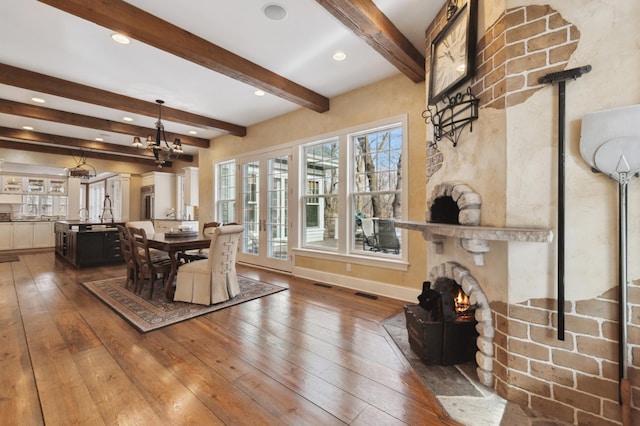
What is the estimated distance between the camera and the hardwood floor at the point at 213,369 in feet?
5.23

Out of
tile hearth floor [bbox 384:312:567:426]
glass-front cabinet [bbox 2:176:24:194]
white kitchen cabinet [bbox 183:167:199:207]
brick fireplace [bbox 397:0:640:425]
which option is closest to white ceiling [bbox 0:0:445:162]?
brick fireplace [bbox 397:0:640:425]

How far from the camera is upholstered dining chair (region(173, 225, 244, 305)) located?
3.31 metres

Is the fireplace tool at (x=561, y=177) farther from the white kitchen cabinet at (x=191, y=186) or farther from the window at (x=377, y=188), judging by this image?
the white kitchen cabinet at (x=191, y=186)

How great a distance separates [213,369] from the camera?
6.67ft

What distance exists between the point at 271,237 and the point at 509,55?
4.59 m

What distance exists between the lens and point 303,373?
1.99m

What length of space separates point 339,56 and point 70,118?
5.00 metres

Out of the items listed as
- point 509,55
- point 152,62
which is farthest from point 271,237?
point 509,55

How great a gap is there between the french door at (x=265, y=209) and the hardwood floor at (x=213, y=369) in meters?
2.07

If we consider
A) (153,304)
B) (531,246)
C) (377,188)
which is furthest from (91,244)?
(531,246)

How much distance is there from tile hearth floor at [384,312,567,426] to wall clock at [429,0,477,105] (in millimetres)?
2133

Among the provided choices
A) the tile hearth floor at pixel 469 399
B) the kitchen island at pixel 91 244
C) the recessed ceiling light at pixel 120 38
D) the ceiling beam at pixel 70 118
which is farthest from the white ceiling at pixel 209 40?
the tile hearth floor at pixel 469 399

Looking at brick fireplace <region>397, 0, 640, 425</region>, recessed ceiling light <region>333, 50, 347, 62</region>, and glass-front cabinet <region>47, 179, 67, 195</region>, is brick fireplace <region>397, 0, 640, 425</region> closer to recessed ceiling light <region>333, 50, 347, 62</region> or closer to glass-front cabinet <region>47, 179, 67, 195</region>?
recessed ceiling light <region>333, 50, 347, 62</region>

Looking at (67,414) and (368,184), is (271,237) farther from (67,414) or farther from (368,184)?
(67,414)
